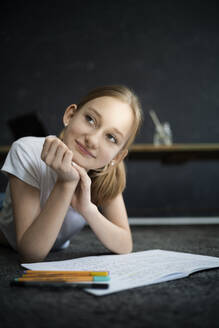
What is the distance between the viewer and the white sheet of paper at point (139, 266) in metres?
0.58

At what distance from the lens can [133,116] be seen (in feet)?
3.00

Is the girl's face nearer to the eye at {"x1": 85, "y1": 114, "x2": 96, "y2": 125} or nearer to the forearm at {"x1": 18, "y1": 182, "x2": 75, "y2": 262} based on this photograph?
the eye at {"x1": 85, "y1": 114, "x2": 96, "y2": 125}

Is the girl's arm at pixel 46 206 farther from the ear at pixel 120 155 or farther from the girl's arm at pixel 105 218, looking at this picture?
the ear at pixel 120 155

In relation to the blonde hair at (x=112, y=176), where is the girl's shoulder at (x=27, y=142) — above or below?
above

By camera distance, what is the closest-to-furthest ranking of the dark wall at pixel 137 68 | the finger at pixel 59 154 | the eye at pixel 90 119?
the finger at pixel 59 154 → the eye at pixel 90 119 → the dark wall at pixel 137 68

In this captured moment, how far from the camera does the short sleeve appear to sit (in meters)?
0.83

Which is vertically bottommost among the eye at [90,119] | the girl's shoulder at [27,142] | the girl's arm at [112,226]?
the girl's arm at [112,226]

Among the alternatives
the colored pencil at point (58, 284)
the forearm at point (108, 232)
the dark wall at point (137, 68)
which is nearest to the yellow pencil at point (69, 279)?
the colored pencil at point (58, 284)

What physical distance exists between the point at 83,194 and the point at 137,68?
2708mm

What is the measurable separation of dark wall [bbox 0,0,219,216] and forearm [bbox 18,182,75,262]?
2379mm

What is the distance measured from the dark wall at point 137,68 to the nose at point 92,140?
234 centimetres

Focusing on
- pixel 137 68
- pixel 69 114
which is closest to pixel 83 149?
pixel 69 114

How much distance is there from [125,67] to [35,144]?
2.55 meters

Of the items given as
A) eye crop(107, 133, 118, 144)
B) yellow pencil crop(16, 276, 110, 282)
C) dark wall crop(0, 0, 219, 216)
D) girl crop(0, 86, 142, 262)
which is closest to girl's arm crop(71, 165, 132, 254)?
girl crop(0, 86, 142, 262)
